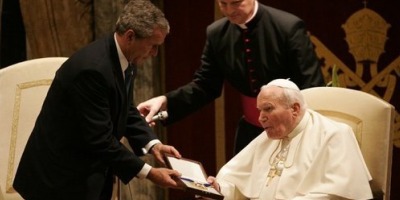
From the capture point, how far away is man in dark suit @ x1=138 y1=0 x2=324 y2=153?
5059 mm

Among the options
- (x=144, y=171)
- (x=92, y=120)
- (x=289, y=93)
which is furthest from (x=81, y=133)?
(x=289, y=93)

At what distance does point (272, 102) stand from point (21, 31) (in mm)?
2871

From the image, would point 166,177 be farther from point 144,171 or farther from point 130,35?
point 130,35

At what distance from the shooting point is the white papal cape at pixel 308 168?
4297 millimetres

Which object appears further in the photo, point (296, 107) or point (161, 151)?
point (161, 151)

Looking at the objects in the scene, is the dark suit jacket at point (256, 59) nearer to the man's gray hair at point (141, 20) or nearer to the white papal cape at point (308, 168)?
the white papal cape at point (308, 168)

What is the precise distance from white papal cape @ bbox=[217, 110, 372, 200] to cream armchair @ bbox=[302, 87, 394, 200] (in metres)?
0.15

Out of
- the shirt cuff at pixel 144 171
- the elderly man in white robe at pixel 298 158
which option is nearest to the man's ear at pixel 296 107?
the elderly man in white robe at pixel 298 158

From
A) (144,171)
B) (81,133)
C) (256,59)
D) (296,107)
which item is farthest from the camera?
(256,59)

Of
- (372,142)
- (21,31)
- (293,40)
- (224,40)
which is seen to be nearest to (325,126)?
(372,142)

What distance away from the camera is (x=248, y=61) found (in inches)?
206

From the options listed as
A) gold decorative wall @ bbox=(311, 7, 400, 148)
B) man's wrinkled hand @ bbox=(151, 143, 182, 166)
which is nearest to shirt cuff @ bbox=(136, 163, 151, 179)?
man's wrinkled hand @ bbox=(151, 143, 182, 166)

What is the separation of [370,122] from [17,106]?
192 cm

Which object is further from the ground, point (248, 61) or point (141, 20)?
point (141, 20)
